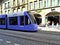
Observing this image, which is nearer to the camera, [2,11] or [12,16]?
[12,16]

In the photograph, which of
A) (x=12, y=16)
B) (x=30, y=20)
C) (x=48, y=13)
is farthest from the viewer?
(x=48, y=13)

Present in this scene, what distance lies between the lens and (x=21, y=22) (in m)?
33.8

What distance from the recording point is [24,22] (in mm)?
32562

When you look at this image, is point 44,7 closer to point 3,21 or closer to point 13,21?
point 3,21

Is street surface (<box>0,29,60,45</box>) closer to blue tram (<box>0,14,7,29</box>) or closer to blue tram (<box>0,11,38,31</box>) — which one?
blue tram (<box>0,11,38,31</box>)

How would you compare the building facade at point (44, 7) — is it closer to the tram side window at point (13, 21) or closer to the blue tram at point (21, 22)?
the blue tram at point (21, 22)

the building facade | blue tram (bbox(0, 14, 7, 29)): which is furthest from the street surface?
the building facade

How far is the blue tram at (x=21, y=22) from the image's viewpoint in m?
31.5

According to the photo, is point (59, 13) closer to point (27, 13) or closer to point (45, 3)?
point (45, 3)

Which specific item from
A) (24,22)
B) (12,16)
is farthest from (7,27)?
(24,22)

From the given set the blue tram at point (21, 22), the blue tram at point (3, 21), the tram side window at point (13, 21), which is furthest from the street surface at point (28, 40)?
the blue tram at point (3, 21)

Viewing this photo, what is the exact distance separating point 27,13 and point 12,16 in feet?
17.9

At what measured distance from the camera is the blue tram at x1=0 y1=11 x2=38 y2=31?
103ft

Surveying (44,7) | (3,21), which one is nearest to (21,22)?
(3,21)
